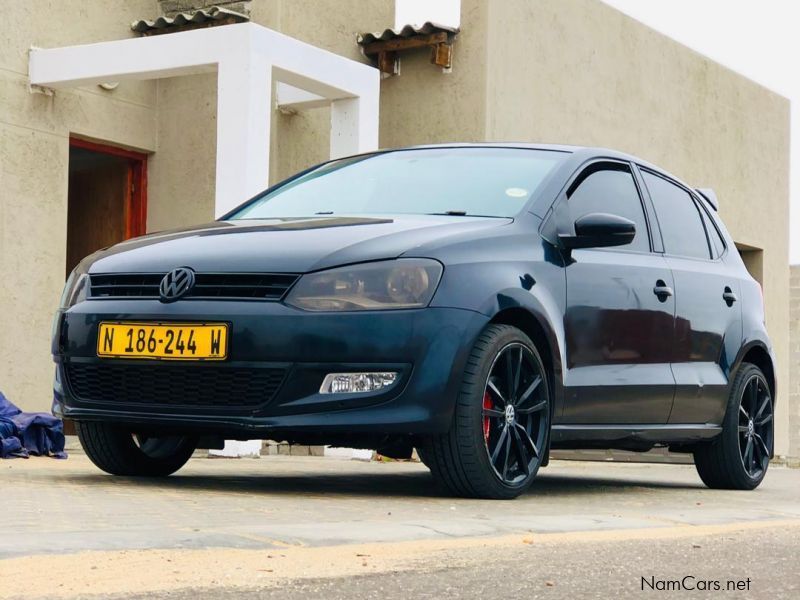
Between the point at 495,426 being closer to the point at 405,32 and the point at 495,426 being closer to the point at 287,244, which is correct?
the point at 287,244

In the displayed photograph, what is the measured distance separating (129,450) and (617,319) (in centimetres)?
222

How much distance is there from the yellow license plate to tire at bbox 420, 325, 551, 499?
89cm

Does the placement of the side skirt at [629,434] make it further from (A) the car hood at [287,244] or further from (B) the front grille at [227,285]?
(B) the front grille at [227,285]

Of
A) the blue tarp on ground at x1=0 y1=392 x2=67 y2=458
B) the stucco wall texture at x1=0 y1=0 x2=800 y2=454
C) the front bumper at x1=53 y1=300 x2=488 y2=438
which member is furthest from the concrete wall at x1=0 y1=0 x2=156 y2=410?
the front bumper at x1=53 y1=300 x2=488 y2=438

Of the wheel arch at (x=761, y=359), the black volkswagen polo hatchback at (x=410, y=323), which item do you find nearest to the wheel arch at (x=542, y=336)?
the black volkswagen polo hatchback at (x=410, y=323)

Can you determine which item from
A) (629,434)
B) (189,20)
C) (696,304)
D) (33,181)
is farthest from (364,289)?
(189,20)

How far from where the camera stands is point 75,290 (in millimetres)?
6195

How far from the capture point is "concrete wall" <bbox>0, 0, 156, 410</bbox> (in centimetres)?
1217

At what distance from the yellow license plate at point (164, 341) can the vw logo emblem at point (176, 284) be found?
111 millimetres

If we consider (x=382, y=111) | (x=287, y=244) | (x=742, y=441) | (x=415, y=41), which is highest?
(x=415, y=41)

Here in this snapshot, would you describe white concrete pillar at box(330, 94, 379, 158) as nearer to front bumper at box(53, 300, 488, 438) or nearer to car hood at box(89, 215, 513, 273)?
car hood at box(89, 215, 513, 273)

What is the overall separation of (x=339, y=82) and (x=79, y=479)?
20.6ft

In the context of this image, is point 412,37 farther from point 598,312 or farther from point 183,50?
point 598,312

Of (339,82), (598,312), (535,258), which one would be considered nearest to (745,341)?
(598,312)
